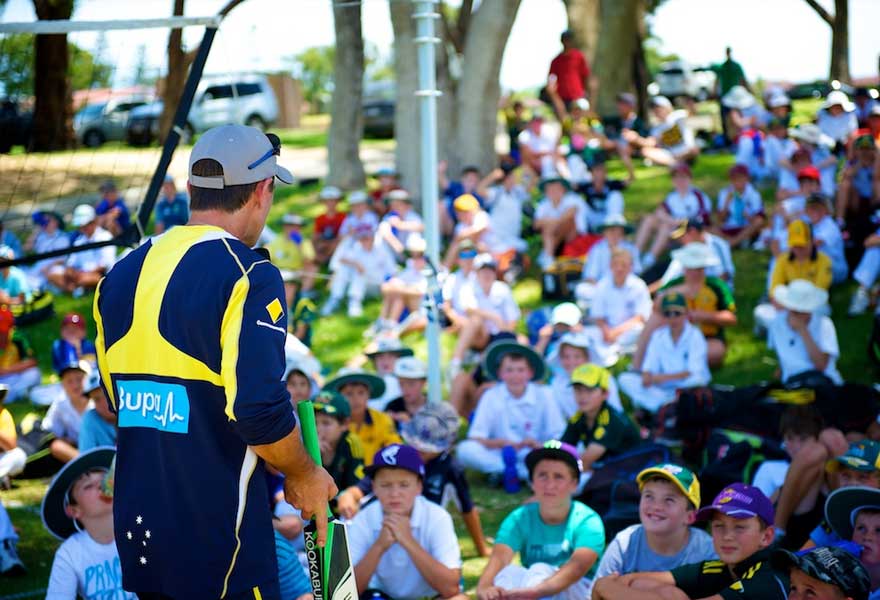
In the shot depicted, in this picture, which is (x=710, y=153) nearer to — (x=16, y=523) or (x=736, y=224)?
(x=736, y=224)

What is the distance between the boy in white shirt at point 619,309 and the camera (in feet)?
33.6

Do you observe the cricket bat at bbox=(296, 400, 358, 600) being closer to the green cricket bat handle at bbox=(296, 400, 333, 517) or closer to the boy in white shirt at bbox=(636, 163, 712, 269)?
the green cricket bat handle at bbox=(296, 400, 333, 517)

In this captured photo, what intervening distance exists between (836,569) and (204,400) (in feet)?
8.00

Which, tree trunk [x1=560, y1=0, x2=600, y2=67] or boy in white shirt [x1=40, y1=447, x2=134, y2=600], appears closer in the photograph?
boy in white shirt [x1=40, y1=447, x2=134, y2=600]

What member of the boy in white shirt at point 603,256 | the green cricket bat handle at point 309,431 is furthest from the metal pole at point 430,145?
the green cricket bat handle at point 309,431

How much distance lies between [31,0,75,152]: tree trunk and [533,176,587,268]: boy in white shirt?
17.2 feet

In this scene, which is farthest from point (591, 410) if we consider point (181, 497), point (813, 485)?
point (181, 497)

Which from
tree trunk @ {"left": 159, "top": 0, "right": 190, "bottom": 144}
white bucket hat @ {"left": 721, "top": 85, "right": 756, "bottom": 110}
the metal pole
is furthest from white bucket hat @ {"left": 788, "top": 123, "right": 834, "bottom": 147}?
tree trunk @ {"left": 159, "top": 0, "right": 190, "bottom": 144}

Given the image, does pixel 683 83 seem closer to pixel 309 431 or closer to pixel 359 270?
pixel 359 270

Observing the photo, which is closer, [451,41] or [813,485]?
[813,485]

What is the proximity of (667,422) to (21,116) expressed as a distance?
22.1 feet

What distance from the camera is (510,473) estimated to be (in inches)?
316

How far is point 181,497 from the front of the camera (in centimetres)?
288

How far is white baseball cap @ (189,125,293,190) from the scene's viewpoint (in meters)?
3.03
